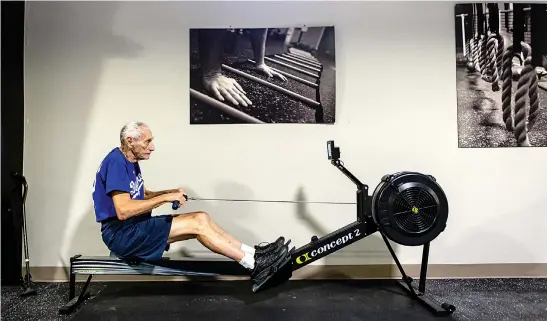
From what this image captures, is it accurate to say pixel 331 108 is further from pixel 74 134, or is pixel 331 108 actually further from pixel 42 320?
pixel 42 320

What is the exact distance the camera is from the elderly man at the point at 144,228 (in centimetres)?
249

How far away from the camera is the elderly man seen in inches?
98.1

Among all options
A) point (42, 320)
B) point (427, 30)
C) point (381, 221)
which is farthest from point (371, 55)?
point (42, 320)

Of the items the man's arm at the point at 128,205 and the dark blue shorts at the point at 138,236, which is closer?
the man's arm at the point at 128,205

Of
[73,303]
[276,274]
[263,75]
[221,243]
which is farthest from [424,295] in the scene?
[73,303]

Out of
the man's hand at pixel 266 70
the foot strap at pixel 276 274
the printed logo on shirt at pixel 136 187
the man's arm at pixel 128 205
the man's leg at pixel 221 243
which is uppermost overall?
the man's hand at pixel 266 70

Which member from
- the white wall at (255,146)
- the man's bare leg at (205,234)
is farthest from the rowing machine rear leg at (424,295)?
the man's bare leg at (205,234)

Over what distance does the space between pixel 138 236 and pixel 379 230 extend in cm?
154

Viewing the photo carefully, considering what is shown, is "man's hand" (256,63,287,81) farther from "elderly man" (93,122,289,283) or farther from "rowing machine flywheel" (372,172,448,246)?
"rowing machine flywheel" (372,172,448,246)

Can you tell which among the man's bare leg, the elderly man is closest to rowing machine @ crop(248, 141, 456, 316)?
the elderly man

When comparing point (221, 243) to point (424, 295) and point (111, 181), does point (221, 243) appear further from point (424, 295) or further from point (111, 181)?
point (424, 295)

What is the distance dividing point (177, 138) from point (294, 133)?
95 centimetres

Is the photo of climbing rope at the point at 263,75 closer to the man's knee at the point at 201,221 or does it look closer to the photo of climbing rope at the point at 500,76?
the man's knee at the point at 201,221

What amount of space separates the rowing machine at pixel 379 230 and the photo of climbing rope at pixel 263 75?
2.31ft
